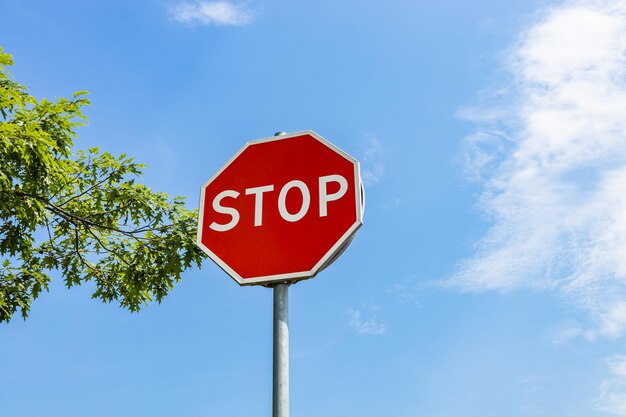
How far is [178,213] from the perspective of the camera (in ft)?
42.7

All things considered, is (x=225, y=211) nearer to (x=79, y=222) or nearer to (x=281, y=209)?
(x=281, y=209)

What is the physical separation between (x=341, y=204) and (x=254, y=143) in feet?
2.49

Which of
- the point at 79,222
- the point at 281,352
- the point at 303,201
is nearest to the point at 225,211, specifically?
the point at 303,201

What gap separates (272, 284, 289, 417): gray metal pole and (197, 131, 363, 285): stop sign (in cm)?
11

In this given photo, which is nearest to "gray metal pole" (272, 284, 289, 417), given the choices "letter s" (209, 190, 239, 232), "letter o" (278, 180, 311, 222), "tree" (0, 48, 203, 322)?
"letter o" (278, 180, 311, 222)

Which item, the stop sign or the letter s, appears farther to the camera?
the letter s

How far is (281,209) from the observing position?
3539mm

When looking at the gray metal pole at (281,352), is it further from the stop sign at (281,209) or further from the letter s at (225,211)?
the letter s at (225,211)

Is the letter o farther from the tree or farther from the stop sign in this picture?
the tree

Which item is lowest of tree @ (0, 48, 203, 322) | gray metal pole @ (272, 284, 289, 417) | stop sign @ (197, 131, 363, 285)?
gray metal pole @ (272, 284, 289, 417)

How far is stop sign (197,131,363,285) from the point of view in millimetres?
3373

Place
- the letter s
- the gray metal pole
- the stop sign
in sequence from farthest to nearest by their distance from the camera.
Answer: the letter s < the stop sign < the gray metal pole

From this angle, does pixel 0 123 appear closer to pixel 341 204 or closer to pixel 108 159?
pixel 108 159

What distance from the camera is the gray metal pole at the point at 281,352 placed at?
291 centimetres
